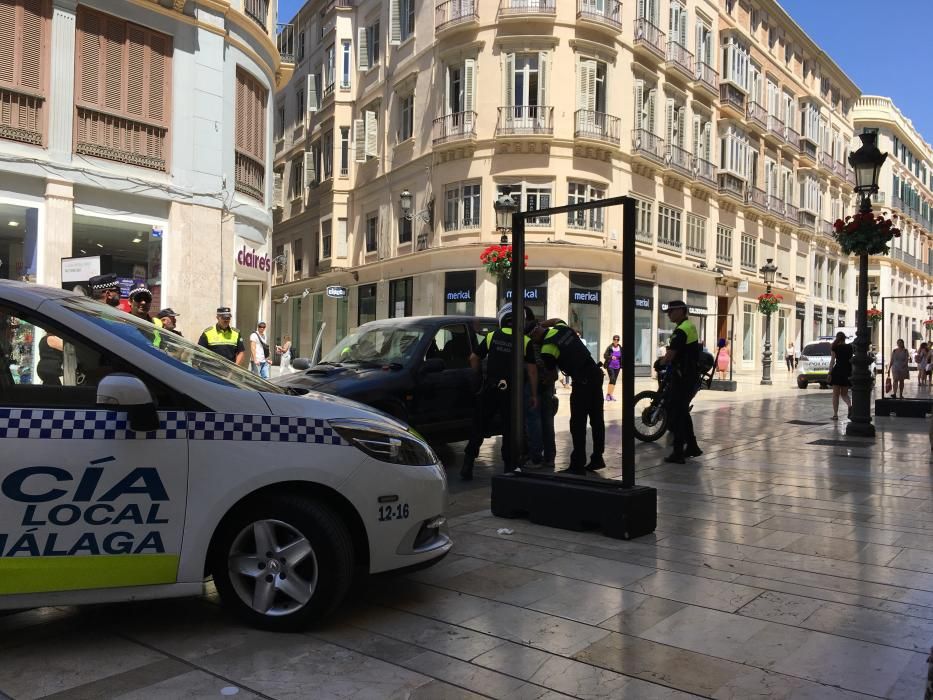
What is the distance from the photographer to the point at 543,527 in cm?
629

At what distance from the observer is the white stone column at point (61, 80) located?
13766 mm

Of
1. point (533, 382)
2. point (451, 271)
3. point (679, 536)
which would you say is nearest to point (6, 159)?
point (533, 382)

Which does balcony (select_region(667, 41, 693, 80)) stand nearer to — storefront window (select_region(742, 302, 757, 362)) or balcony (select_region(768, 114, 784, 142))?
balcony (select_region(768, 114, 784, 142))

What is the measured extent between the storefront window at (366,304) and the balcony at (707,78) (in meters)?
16.5

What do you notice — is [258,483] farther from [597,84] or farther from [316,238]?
[316,238]

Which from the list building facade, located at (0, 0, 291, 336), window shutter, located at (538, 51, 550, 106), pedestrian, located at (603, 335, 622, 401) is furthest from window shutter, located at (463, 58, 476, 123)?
building facade, located at (0, 0, 291, 336)

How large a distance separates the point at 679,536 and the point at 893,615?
187 centimetres

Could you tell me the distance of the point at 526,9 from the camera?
2808cm

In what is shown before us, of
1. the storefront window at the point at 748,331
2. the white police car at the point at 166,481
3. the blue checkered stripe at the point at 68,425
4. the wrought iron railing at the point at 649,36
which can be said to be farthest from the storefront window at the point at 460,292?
the blue checkered stripe at the point at 68,425

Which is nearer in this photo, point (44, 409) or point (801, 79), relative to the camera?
point (44, 409)

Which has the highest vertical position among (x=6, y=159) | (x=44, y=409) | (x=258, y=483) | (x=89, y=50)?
(x=89, y=50)

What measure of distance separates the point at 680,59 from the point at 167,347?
1322 inches

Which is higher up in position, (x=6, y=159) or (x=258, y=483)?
(x=6, y=159)

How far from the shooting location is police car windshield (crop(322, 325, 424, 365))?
8.76 meters
